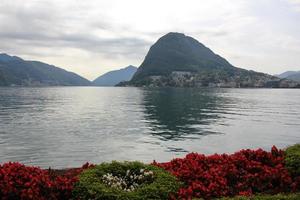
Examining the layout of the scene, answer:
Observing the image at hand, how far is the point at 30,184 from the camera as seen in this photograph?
41.0ft

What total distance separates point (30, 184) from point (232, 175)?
738 cm

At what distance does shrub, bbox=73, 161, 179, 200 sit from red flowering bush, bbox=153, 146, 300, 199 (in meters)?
0.66

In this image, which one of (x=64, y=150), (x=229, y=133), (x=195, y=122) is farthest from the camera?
(x=195, y=122)

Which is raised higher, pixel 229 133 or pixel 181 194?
pixel 181 194

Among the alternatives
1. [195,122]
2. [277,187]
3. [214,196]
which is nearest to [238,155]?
[277,187]

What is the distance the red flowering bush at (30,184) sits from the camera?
478 inches

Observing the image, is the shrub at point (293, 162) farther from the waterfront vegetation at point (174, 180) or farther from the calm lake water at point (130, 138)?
the calm lake water at point (130, 138)

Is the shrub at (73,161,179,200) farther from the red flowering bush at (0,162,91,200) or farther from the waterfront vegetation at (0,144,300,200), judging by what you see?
the red flowering bush at (0,162,91,200)

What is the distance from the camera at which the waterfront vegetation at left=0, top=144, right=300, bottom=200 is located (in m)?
12.4

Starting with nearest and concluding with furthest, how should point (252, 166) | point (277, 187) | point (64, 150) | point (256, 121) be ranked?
point (277, 187)
point (252, 166)
point (64, 150)
point (256, 121)

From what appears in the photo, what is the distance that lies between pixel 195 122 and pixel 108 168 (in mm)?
64266

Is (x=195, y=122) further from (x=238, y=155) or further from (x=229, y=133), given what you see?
(x=238, y=155)

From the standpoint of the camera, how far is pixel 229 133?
63219 mm

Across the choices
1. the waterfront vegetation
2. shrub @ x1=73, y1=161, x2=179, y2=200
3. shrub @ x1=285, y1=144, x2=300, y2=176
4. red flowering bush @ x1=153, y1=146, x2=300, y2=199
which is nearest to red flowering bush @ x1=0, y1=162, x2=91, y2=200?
the waterfront vegetation
